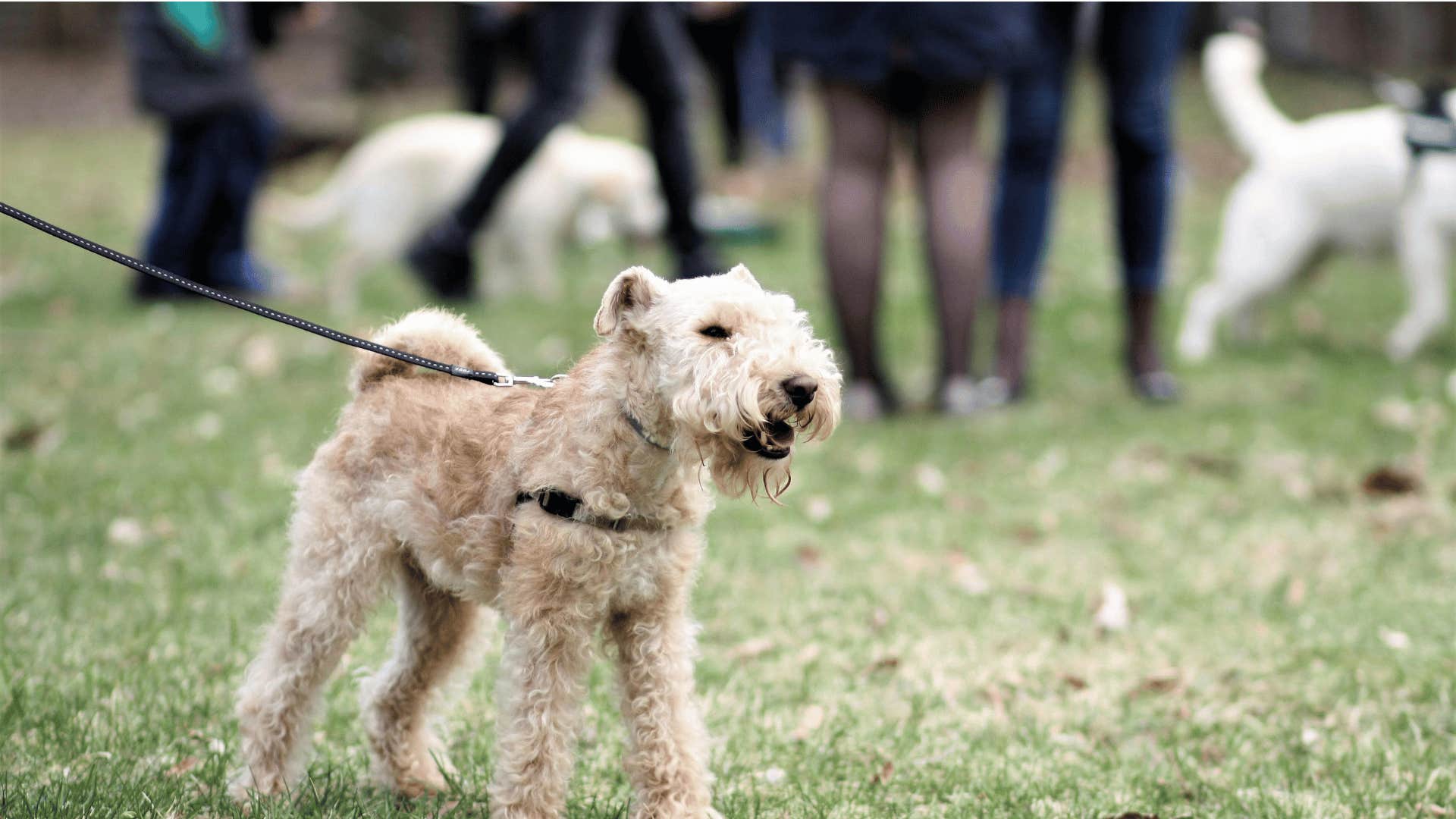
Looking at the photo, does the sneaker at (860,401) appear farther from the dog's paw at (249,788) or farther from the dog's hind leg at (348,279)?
the dog's hind leg at (348,279)

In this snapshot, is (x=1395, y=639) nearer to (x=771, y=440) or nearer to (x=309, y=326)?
(x=771, y=440)

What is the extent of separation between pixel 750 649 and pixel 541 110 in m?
4.02

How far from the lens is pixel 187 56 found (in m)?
7.28

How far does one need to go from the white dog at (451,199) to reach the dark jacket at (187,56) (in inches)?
37.5

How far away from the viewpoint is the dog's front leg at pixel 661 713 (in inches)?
94.7

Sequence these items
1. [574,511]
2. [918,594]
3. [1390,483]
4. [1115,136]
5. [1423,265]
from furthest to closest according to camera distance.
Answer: [1423,265] < [1115,136] < [1390,483] < [918,594] < [574,511]

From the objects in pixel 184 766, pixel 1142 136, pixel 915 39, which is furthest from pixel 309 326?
pixel 1142 136

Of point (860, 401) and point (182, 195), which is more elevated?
point (182, 195)

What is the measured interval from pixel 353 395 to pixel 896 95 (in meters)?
3.27

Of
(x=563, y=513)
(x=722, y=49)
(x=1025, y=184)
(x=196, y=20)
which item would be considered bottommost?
(x=563, y=513)

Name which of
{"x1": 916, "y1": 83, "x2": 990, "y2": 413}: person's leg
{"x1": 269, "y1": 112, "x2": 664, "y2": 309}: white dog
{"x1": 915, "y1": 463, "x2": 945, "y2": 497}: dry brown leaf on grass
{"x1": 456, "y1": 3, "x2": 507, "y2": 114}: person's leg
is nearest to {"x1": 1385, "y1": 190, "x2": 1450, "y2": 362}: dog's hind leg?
{"x1": 916, "y1": 83, "x2": 990, "y2": 413}: person's leg

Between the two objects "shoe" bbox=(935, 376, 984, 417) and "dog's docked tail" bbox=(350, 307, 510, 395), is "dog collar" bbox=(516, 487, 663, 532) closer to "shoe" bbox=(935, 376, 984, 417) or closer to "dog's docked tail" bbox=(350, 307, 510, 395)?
"dog's docked tail" bbox=(350, 307, 510, 395)

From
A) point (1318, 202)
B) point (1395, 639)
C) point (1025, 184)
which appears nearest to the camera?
point (1395, 639)

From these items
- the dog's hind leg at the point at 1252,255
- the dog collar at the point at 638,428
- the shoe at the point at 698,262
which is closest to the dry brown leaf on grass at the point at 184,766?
the dog collar at the point at 638,428
